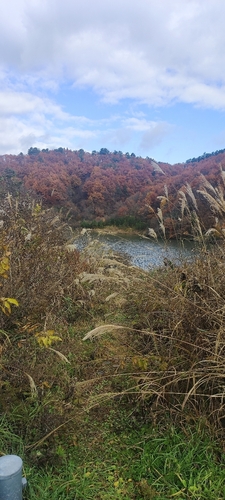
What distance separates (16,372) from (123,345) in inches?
49.0

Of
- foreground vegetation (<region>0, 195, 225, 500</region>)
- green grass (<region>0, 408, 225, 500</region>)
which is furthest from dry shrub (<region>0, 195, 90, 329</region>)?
green grass (<region>0, 408, 225, 500</region>)

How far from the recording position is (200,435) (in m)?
2.09

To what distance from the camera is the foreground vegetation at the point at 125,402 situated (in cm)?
190

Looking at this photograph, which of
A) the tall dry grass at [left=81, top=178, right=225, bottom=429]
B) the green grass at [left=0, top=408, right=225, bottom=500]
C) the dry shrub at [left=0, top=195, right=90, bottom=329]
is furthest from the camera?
the dry shrub at [left=0, top=195, right=90, bottom=329]

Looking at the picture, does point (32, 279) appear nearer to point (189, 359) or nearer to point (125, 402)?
point (125, 402)

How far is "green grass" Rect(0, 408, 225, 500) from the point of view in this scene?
181 centimetres

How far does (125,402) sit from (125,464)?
1.95 ft

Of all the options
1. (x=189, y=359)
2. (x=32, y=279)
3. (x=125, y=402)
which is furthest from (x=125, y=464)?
(x=32, y=279)

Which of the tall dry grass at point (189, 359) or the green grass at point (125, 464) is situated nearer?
the green grass at point (125, 464)

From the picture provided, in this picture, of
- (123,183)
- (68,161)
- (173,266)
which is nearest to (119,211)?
(123,183)

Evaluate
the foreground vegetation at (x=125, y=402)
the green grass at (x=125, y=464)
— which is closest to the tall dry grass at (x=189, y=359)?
the foreground vegetation at (x=125, y=402)

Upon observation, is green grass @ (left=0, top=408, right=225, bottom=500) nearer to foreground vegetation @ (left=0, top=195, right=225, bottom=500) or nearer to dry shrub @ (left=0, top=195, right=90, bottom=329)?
foreground vegetation @ (left=0, top=195, right=225, bottom=500)

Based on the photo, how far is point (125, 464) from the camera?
80.3 inches

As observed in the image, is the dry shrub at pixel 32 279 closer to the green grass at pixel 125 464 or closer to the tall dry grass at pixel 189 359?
the tall dry grass at pixel 189 359
